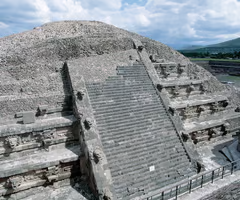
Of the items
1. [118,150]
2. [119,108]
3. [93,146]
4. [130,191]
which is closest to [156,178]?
[130,191]

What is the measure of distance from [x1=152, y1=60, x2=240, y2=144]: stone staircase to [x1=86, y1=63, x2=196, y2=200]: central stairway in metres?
1.18

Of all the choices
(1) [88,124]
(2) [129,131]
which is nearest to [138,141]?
(2) [129,131]

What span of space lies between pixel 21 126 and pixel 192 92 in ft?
32.5

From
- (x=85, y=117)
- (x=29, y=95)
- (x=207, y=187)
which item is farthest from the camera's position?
(x=29, y=95)

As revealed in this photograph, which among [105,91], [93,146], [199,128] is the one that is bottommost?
[199,128]

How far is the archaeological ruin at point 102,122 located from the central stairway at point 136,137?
43 mm

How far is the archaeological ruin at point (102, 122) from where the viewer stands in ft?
24.5

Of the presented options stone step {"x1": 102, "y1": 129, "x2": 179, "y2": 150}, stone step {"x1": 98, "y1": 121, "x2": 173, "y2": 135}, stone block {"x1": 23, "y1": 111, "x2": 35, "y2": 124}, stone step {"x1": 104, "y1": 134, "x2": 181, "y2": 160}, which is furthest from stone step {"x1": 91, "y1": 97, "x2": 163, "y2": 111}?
stone block {"x1": 23, "y1": 111, "x2": 35, "y2": 124}

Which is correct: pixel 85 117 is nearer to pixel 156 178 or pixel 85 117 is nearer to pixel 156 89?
pixel 156 178

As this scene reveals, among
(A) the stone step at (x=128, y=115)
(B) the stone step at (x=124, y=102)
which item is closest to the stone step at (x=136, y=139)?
(A) the stone step at (x=128, y=115)

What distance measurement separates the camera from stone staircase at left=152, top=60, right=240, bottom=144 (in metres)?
11.1

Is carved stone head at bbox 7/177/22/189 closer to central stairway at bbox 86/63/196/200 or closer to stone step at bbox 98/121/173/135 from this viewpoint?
central stairway at bbox 86/63/196/200

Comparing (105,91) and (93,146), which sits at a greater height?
(105,91)

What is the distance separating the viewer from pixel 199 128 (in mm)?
10891
